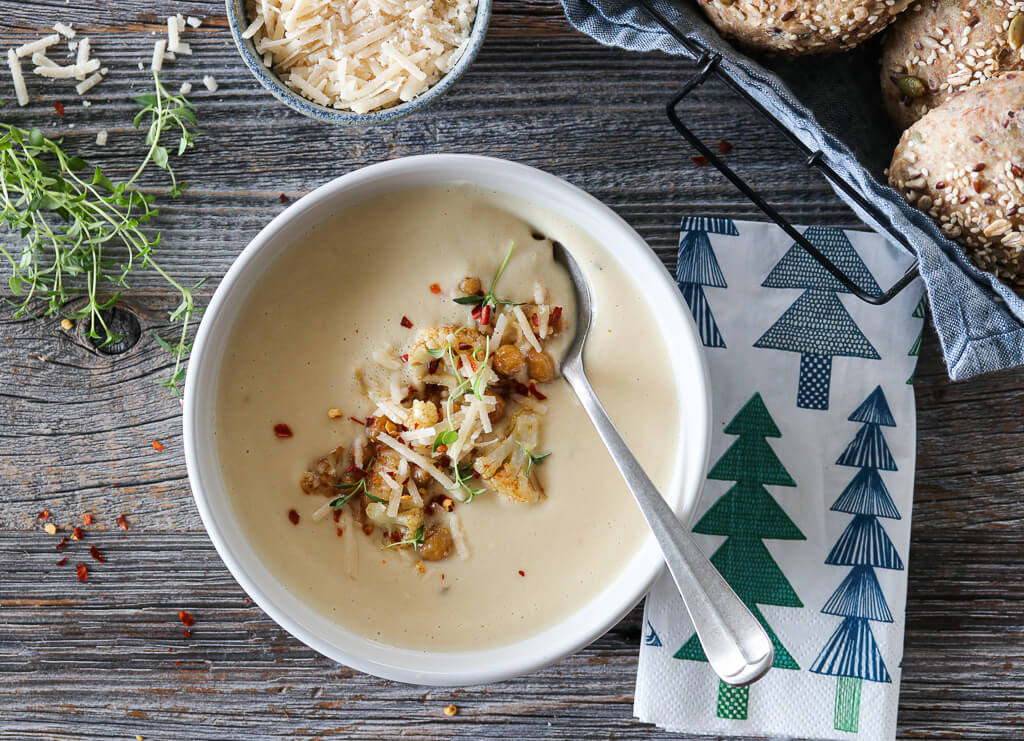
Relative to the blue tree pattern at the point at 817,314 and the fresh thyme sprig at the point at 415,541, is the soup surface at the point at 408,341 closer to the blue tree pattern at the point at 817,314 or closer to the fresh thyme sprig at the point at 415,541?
the fresh thyme sprig at the point at 415,541

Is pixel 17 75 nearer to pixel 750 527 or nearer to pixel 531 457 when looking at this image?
pixel 531 457

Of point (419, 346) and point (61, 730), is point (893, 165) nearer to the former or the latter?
point (419, 346)

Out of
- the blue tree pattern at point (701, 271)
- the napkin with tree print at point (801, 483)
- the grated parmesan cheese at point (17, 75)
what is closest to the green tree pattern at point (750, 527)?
the napkin with tree print at point (801, 483)

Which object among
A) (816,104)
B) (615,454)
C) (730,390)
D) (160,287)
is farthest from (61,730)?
(816,104)

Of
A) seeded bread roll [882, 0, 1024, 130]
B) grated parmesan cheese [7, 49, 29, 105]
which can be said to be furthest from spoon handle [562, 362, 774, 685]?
grated parmesan cheese [7, 49, 29, 105]

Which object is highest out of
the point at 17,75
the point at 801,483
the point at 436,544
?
the point at 17,75

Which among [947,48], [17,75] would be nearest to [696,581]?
[947,48]
